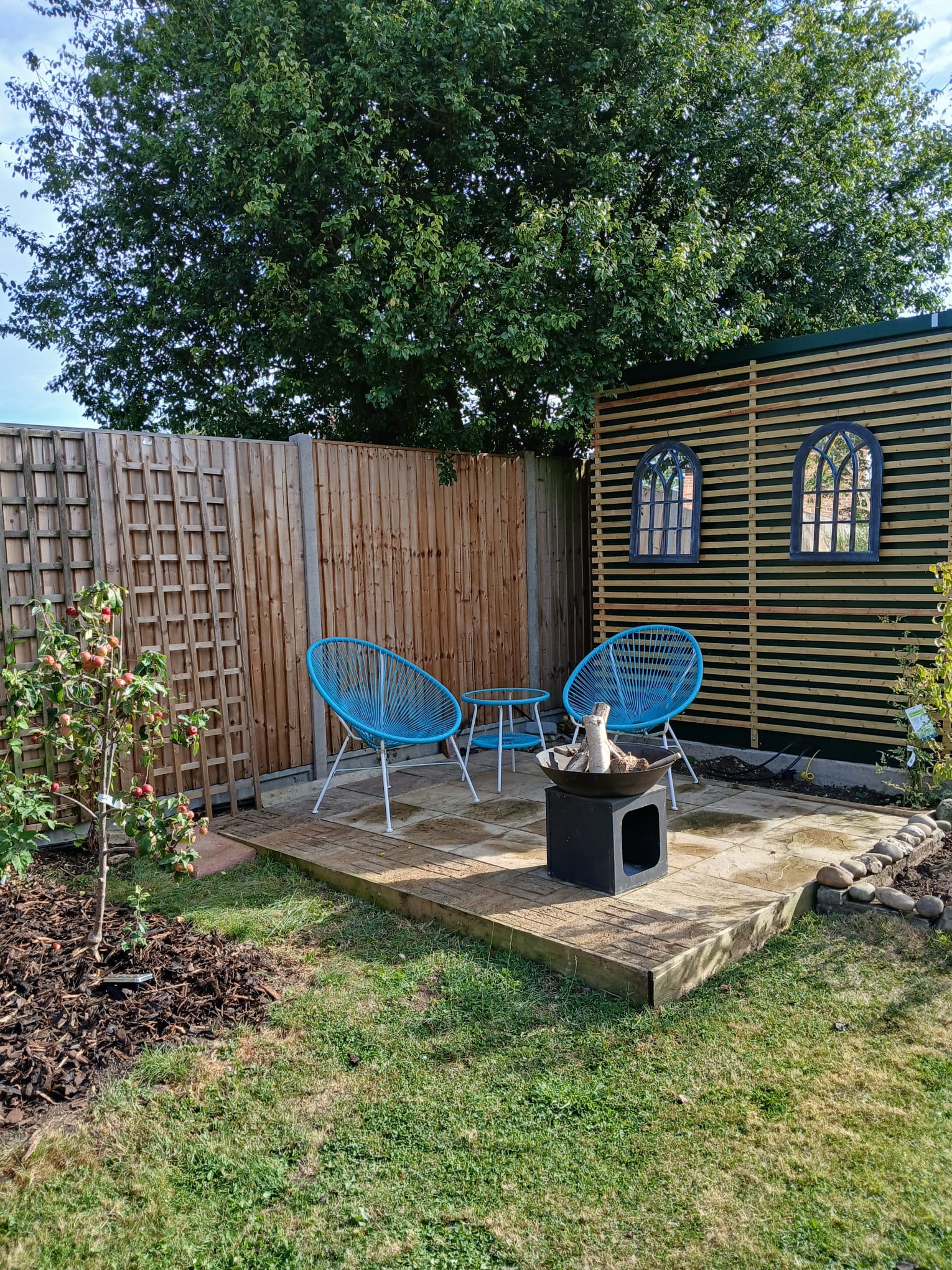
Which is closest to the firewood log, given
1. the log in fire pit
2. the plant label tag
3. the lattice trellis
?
the log in fire pit

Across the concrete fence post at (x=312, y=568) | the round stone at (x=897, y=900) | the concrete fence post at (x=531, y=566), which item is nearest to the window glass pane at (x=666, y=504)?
the concrete fence post at (x=531, y=566)

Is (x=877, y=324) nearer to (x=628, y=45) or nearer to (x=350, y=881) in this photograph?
(x=628, y=45)

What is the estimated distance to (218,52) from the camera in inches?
278

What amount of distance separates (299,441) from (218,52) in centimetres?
372

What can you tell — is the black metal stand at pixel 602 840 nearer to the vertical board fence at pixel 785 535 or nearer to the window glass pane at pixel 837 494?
the vertical board fence at pixel 785 535

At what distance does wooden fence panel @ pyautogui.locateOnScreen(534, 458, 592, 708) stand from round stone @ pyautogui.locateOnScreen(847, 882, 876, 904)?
13.3ft

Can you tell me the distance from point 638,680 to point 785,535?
1388 mm

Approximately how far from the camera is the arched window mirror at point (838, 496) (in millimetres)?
5449

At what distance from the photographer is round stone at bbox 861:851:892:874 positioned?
12.6 feet

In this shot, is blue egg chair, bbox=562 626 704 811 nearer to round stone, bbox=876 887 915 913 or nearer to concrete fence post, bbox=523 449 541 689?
concrete fence post, bbox=523 449 541 689

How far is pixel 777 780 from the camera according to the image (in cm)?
577

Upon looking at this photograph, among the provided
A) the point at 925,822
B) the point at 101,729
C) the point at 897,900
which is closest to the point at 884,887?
the point at 897,900

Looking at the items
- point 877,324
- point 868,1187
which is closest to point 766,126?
point 877,324

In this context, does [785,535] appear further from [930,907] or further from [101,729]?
[101,729]
